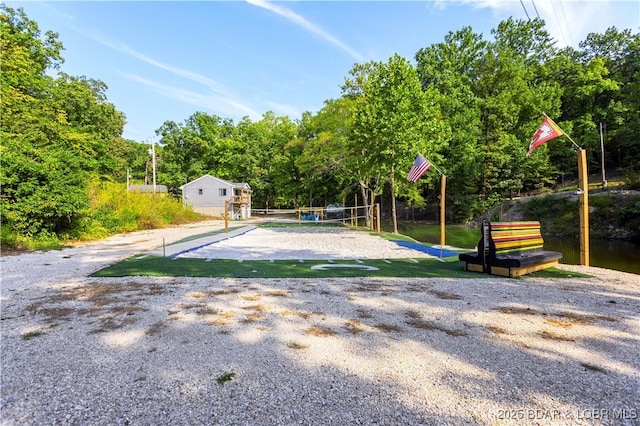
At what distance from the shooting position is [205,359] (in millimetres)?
2990

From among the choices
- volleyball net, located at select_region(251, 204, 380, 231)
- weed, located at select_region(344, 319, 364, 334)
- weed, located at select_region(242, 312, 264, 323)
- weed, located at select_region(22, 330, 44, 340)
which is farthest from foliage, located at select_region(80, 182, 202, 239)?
weed, located at select_region(344, 319, 364, 334)

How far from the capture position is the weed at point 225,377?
8.59ft

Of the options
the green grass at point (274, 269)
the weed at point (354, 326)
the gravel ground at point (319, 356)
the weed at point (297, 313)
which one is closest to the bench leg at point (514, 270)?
the green grass at point (274, 269)

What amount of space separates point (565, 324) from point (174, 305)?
16.2ft

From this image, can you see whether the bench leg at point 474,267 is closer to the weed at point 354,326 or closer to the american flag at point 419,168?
the weed at point 354,326

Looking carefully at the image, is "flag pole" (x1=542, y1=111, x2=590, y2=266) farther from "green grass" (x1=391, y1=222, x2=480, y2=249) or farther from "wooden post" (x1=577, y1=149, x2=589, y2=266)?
"green grass" (x1=391, y1=222, x2=480, y2=249)

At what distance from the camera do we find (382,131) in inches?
631

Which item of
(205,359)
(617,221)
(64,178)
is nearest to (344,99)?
(64,178)

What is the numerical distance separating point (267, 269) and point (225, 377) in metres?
4.82

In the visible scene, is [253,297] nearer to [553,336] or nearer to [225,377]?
[225,377]

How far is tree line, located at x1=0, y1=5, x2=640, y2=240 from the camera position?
14.0 meters

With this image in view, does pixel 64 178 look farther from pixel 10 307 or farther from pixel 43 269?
pixel 10 307

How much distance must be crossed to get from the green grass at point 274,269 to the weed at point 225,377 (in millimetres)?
3983

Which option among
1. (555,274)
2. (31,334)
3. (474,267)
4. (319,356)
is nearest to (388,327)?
(319,356)
